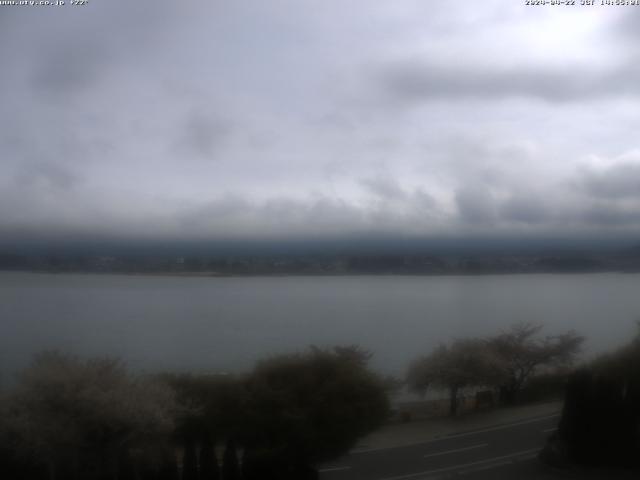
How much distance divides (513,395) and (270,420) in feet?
9.74

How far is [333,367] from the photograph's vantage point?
706 cm

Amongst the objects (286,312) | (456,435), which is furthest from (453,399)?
(286,312)

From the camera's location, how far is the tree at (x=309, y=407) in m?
6.53

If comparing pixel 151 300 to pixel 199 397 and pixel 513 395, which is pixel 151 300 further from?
pixel 513 395

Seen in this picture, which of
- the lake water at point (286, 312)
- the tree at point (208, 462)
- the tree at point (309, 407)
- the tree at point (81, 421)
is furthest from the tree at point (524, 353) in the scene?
the tree at point (81, 421)

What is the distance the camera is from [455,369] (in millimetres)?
7285

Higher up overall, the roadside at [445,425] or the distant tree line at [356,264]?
the distant tree line at [356,264]

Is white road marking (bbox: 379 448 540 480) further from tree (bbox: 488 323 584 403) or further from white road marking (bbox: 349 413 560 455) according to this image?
tree (bbox: 488 323 584 403)

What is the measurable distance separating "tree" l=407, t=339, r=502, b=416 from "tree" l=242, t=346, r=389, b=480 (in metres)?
0.49

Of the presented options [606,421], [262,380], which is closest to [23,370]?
[262,380]

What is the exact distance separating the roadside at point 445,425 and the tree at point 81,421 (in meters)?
2.22

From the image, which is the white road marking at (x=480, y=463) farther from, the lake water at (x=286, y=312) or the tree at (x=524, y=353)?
the lake water at (x=286, y=312)

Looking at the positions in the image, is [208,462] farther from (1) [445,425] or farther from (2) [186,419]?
(1) [445,425]

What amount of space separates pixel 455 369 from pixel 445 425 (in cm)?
66
